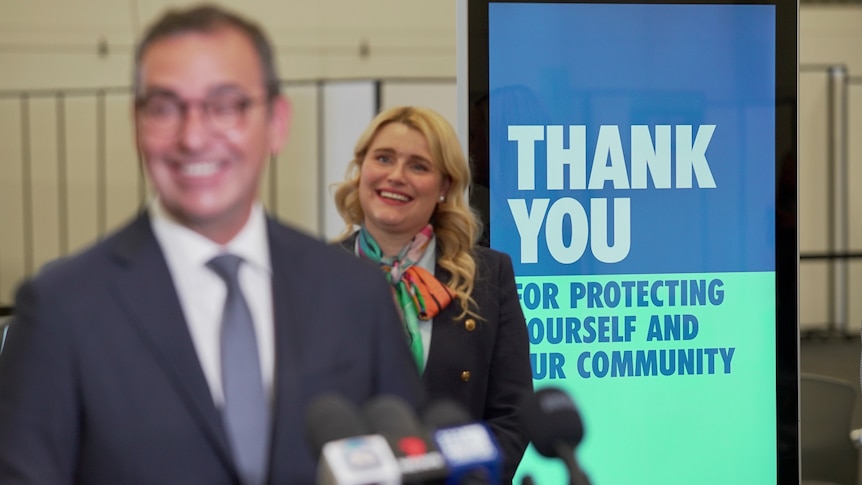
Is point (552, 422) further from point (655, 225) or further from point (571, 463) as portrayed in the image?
point (655, 225)

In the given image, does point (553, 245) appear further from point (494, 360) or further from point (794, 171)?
point (794, 171)

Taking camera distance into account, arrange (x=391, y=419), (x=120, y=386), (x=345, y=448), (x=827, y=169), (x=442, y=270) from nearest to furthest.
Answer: (x=345, y=448) < (x=391, y=419) < (x=120, y=386) < (x=442, y=270) < (x=827, y=169)

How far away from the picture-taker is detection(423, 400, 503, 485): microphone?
3.71 ft

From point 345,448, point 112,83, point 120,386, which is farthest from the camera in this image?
Answer: point 112,83

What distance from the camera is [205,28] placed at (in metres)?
1.37

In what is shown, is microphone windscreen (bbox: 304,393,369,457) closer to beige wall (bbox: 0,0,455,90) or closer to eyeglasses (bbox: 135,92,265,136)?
eyeglasses (bbox: 135,92,265,136)

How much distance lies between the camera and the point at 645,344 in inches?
123

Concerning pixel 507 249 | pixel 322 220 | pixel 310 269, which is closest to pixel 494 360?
pixel 507 249

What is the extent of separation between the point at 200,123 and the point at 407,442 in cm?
46

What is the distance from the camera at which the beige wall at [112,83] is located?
861 centimetres

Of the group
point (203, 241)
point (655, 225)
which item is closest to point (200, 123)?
point (203, 241)

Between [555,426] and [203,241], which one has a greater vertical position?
[203,241]

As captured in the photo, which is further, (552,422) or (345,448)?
(552,422)

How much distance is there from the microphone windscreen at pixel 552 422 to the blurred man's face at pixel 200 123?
0.42 metres
